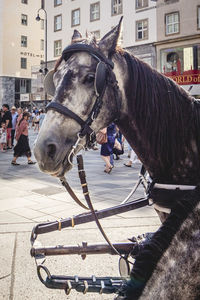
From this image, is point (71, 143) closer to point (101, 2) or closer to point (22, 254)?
point (22, 254)

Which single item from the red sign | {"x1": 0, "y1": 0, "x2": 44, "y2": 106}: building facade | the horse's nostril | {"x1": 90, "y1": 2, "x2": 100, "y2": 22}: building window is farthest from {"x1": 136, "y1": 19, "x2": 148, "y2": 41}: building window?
the horse's nostril

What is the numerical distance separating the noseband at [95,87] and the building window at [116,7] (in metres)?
31.0

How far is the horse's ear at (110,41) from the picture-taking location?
2062 mm

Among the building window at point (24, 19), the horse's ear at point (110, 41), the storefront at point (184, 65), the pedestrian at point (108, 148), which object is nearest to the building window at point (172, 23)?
the storefront at point (184, 65)

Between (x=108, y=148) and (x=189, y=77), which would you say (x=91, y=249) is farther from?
(x=189, y=77)

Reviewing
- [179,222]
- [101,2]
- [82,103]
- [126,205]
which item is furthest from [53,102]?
[101,2]

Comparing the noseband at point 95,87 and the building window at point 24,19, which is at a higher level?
the building window at point 24,19

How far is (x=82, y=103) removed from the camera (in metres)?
1.89

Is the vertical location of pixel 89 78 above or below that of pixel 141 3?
below

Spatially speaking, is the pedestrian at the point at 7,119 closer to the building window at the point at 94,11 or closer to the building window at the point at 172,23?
the building window at the point at 172,23

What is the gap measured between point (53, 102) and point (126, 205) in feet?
3.29

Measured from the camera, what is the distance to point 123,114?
6.99 feet

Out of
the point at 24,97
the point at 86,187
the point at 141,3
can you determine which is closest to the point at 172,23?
the point at 141,3

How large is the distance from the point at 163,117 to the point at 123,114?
0.27 m
